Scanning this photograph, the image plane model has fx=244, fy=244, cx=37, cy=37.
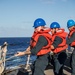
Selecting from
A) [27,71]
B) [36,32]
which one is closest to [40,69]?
[36,32]

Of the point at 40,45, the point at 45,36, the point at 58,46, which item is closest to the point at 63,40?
the point at 58,46

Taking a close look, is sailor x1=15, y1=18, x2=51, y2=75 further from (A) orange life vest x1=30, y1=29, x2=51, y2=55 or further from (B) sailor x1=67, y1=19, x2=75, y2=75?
(B) sailor x1=67, y1=19, x2=75, y2=75

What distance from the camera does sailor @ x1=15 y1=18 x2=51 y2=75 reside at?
6366 mm

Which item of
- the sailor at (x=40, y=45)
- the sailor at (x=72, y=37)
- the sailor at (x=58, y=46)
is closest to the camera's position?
the sailor at (x=40, y=45)

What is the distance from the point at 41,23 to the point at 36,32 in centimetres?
29

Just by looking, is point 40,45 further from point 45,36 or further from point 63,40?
point 63,40

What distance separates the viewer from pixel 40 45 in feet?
20.8

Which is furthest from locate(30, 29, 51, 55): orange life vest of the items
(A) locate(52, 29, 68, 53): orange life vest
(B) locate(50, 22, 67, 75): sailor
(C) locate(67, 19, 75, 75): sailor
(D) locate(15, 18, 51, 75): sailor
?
(A) locate(52, 29, 68, 53): orange life vest

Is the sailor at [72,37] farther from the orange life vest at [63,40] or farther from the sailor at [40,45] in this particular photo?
the sailor at [40,45]

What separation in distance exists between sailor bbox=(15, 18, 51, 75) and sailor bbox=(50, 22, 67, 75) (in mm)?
1283

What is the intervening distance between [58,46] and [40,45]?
1.76 meters

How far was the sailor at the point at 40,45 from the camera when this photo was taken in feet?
20.9

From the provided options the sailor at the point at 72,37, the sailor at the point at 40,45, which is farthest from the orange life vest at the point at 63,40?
the sailor at the point at 40,45

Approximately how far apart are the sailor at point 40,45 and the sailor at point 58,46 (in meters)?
1.28
